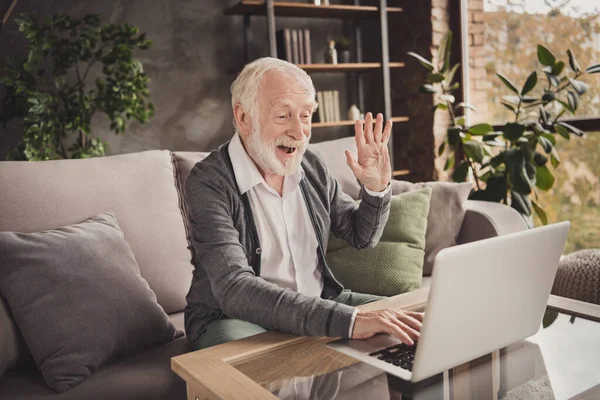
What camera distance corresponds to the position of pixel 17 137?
381 centimetres

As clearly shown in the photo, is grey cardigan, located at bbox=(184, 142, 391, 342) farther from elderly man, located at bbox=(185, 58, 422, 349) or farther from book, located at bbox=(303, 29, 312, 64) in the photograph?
book, located at bbox=(303, 29, 312, 64)

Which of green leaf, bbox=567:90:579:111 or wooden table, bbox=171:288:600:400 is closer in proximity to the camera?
wooden table, bbox=171:288:600:400

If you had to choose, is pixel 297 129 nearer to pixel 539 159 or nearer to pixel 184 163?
pixel 184 163

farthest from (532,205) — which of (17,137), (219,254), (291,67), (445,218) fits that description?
(17,137)

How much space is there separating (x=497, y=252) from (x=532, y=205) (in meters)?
2.85

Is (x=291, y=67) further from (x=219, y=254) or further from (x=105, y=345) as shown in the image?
(x=105, y=345)

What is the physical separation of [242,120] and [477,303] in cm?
91

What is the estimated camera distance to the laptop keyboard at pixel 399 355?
1.02 metres

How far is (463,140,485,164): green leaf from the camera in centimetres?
329

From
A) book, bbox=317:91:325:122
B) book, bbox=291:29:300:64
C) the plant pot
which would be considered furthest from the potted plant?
book, bbox=291:29:300:64

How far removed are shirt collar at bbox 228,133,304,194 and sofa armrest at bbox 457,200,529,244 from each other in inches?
38.7

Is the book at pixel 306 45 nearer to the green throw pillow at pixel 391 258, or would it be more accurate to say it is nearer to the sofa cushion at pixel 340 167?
the sofa cushion at pixel 340 167

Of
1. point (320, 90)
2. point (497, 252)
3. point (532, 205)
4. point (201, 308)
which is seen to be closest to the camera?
point (497, 252)

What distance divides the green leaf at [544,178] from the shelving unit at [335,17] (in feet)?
4.38
